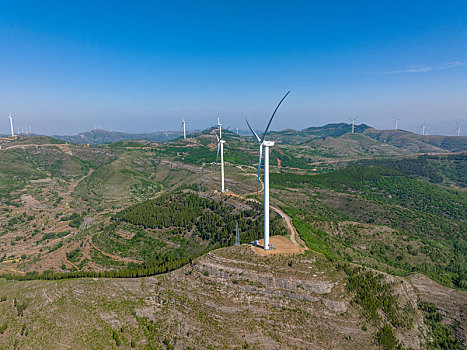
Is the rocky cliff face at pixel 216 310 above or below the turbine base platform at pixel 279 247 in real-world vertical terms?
below

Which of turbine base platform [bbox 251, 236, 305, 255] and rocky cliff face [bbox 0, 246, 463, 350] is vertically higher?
turbine base platform [bbox 251, 236, 305, 255]

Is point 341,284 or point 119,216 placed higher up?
point 341,284

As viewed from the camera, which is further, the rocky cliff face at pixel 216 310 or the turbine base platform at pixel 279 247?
the turbine base platform at pixel 279 247

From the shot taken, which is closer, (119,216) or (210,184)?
(119,216)

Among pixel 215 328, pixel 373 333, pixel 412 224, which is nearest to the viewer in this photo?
pixel 373 333

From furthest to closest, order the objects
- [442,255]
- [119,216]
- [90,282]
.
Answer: [119,216] < [442,255] < [90,282]

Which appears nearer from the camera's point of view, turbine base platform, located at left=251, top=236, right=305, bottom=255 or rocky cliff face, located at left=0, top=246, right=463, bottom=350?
rocky cliff face, located at left=0, top=246, right=463, bottom=350

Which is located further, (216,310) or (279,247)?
(279,247)

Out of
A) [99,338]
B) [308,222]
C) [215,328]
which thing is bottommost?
[99,338]

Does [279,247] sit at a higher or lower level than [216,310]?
higher

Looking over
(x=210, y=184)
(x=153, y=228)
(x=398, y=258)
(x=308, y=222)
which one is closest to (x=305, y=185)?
(x=210, y=184)

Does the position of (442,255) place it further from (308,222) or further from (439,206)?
(439,206)
